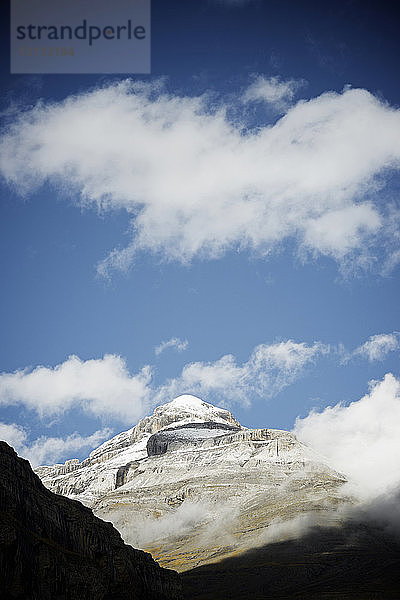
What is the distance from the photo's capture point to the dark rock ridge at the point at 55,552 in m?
46.7

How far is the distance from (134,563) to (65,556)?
15.5 m

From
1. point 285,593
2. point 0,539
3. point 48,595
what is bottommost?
point 285,593

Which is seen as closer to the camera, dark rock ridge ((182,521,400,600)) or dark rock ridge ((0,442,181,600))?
dark rock ridge ((0,442,181,600))

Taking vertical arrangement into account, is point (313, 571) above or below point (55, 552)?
below

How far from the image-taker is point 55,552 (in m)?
52.7

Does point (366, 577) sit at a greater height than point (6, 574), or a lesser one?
lesser

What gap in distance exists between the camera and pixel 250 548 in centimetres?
17388

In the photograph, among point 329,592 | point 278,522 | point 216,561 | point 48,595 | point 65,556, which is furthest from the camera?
point 278,522

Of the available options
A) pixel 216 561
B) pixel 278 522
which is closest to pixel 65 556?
pixel 216 561

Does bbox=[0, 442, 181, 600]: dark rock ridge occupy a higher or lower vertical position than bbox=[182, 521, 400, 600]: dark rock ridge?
higher

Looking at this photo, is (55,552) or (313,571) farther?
(313,571)

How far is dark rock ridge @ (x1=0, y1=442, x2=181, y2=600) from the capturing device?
46.7 metres

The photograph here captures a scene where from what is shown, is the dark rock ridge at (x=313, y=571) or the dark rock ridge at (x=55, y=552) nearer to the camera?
the dark rock ridge at (x=55, y=552)

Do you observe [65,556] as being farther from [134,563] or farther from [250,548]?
[250,548]
